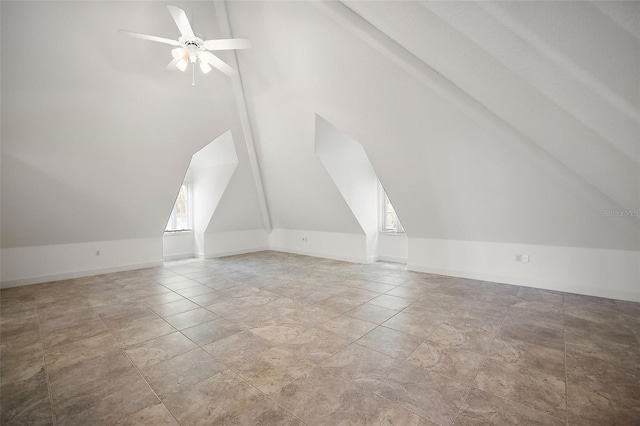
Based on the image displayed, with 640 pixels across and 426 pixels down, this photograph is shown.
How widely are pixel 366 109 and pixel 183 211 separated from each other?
20.7 ft

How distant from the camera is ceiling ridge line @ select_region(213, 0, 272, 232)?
4414 mm

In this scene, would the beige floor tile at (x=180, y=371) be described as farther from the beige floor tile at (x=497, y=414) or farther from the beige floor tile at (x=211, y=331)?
the beige floor tile at (x=497, y=414)

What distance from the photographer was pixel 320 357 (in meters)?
2.64

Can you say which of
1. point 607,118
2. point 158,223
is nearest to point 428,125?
point 607,118

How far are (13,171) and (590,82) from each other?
6804 millimetres

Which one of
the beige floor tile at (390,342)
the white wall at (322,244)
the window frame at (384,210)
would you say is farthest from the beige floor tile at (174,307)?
the window frame at (384,210)

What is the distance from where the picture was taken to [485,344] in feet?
9.38

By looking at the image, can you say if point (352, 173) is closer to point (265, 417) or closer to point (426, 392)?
point (426, 392)

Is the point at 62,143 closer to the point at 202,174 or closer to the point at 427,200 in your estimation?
the point at 202,174

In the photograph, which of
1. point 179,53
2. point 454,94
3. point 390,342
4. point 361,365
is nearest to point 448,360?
point 390,342

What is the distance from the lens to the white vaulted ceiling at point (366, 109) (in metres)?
1.98

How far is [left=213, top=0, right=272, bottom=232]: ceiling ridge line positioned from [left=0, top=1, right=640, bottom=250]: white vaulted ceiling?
94 mm

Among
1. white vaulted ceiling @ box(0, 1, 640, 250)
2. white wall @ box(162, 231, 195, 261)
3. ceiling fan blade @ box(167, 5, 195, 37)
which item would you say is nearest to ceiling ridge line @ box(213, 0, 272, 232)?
white vaulted ceiling @ box(0, 1, 640, 250)

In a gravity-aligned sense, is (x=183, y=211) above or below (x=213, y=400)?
above
